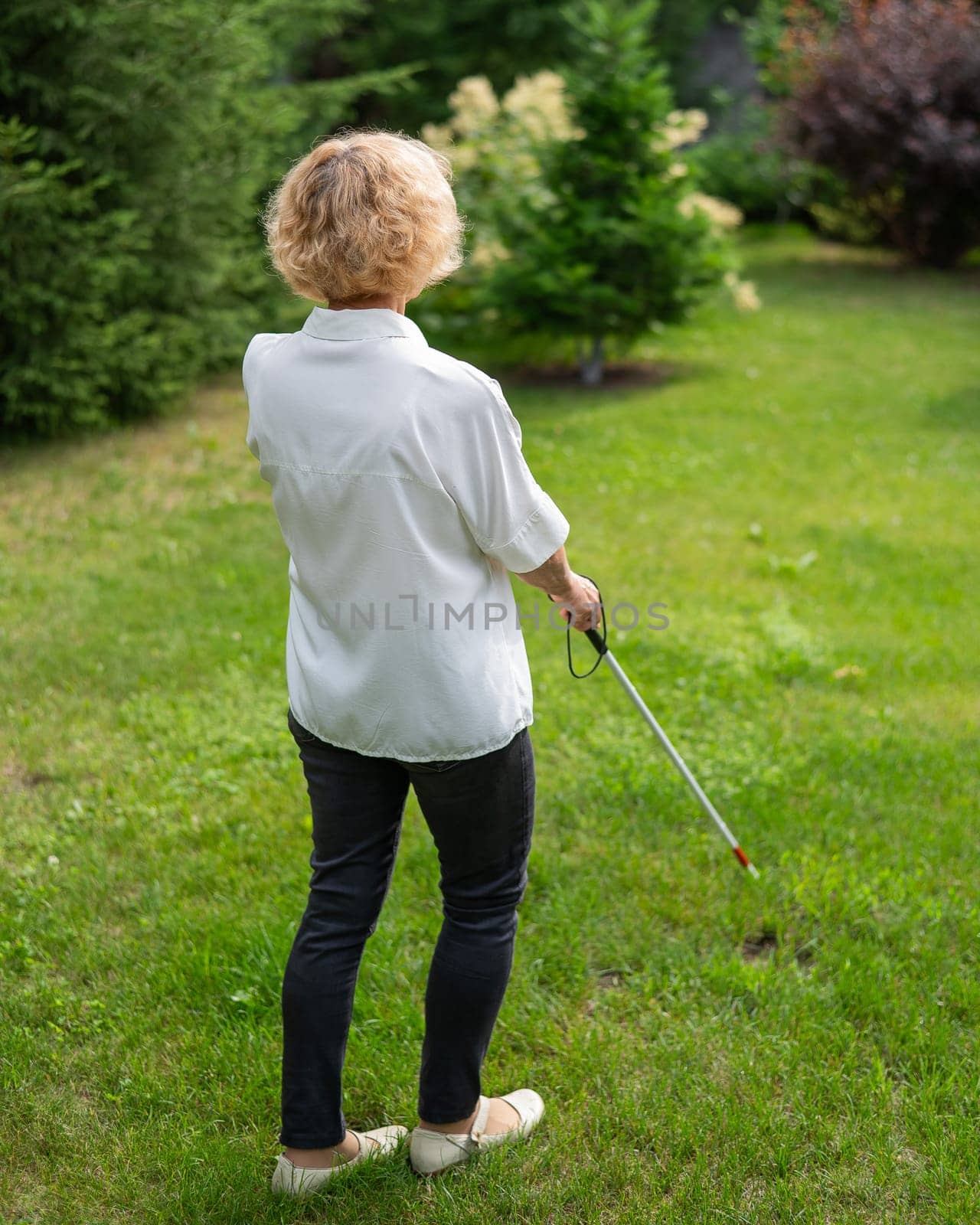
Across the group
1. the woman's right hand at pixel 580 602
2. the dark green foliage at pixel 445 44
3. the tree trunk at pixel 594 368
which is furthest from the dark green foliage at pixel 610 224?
the dark green foliage at pixel 445 44

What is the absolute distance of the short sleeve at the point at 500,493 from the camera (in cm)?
178

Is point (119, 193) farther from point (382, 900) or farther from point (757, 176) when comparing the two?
point (757, 176)

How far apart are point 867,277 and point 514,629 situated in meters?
11.4

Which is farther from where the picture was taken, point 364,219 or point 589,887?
point 589,887

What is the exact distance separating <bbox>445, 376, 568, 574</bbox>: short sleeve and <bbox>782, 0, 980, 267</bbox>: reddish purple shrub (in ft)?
36.3

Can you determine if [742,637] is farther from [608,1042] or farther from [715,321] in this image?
[715,321]

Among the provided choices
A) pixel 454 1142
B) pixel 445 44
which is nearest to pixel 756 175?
pixel 445 44

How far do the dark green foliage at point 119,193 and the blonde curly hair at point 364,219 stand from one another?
185 inches

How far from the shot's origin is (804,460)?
666 cm

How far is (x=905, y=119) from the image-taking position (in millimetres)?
11688

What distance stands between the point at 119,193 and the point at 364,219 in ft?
18.6

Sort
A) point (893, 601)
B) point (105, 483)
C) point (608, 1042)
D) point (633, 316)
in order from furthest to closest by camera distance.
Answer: point (633, 316) < point (105, 483) < point (893, 601) < point (608, 1042)

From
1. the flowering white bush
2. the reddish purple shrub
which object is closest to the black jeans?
the flowering white bush

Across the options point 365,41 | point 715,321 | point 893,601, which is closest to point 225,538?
point 893,601
